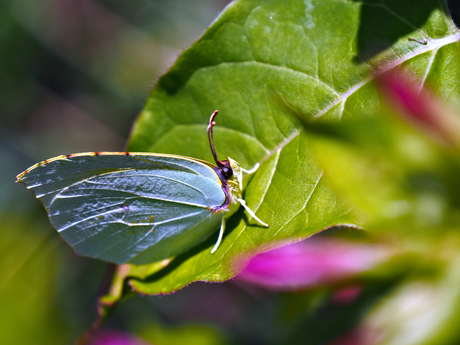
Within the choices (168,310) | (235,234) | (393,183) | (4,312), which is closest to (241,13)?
(235,234)

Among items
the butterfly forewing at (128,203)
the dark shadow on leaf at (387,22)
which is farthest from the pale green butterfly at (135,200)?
the dark shadow on leaf at (387,22)

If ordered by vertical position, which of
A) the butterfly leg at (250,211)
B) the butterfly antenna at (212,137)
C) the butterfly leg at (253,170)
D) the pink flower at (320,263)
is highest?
the pink flower at (320,263)

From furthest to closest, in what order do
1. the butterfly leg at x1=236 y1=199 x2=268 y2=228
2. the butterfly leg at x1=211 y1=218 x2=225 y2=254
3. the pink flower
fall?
the butterfly leg at x1=211 y1=218 x2=225 y2=254, the butterfly leg at x1=236 y1=199 x2=268 y2=228, the pink flower

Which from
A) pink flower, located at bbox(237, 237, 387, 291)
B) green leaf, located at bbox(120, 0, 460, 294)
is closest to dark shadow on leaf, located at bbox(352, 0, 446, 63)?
green leaf, located at bbox(120, 0, 460, 294)

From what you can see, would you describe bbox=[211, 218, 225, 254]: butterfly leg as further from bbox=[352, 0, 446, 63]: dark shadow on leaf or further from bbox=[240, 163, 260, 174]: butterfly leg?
bbox=[352, 0, 446, 63]: dark shadow on leaf

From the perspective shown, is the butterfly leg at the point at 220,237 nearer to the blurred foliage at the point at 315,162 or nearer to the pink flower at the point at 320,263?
the blurred foliage at the point at 315,162

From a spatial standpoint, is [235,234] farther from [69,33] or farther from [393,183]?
[69,33]
